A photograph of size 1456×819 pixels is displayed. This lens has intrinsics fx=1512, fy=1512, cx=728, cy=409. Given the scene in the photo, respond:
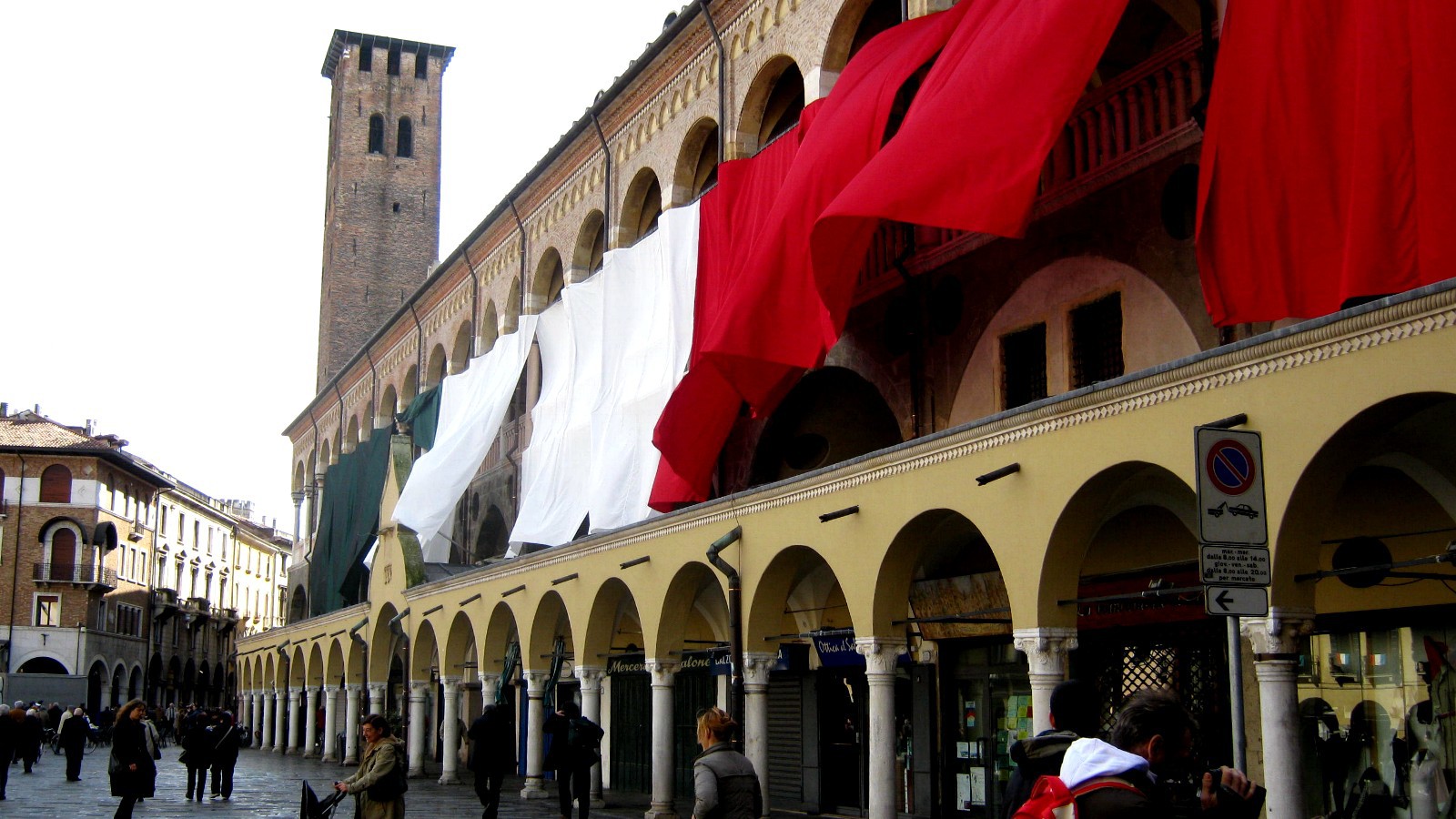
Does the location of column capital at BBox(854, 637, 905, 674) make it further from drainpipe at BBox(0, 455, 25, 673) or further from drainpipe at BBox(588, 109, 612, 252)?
drainpipe at BBox(0, 455, 25, 673)

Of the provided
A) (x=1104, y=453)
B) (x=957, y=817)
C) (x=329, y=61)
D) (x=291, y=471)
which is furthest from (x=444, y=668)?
(x=329, y=61)

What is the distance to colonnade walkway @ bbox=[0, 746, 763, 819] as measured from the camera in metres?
18.6

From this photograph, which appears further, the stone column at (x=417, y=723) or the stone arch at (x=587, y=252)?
the stone column at (x=417, y=723)

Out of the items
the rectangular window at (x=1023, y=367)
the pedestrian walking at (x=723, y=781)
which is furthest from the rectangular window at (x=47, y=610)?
the pedestrian walking at (x=723, y=781)

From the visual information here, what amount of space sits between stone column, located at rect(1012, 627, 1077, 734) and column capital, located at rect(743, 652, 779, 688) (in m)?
4.53

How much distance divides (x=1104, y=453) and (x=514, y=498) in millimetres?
19520

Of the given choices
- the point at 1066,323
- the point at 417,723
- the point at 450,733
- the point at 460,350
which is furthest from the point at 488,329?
the point at 1066,323

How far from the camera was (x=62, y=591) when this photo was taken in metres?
58.4

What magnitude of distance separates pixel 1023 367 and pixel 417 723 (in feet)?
52.2

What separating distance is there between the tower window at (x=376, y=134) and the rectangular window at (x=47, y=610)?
70.3 feet

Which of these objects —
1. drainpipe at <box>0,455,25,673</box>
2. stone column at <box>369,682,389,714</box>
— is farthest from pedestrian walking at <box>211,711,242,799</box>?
drainpipe at <box>0,455,25,673</box>

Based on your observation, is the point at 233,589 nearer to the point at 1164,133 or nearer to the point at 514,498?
the point at 514,498

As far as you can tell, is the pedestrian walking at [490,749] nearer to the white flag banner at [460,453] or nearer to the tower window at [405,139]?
the white flag banner at [460,453]

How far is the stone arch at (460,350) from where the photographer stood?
32.3 meters
